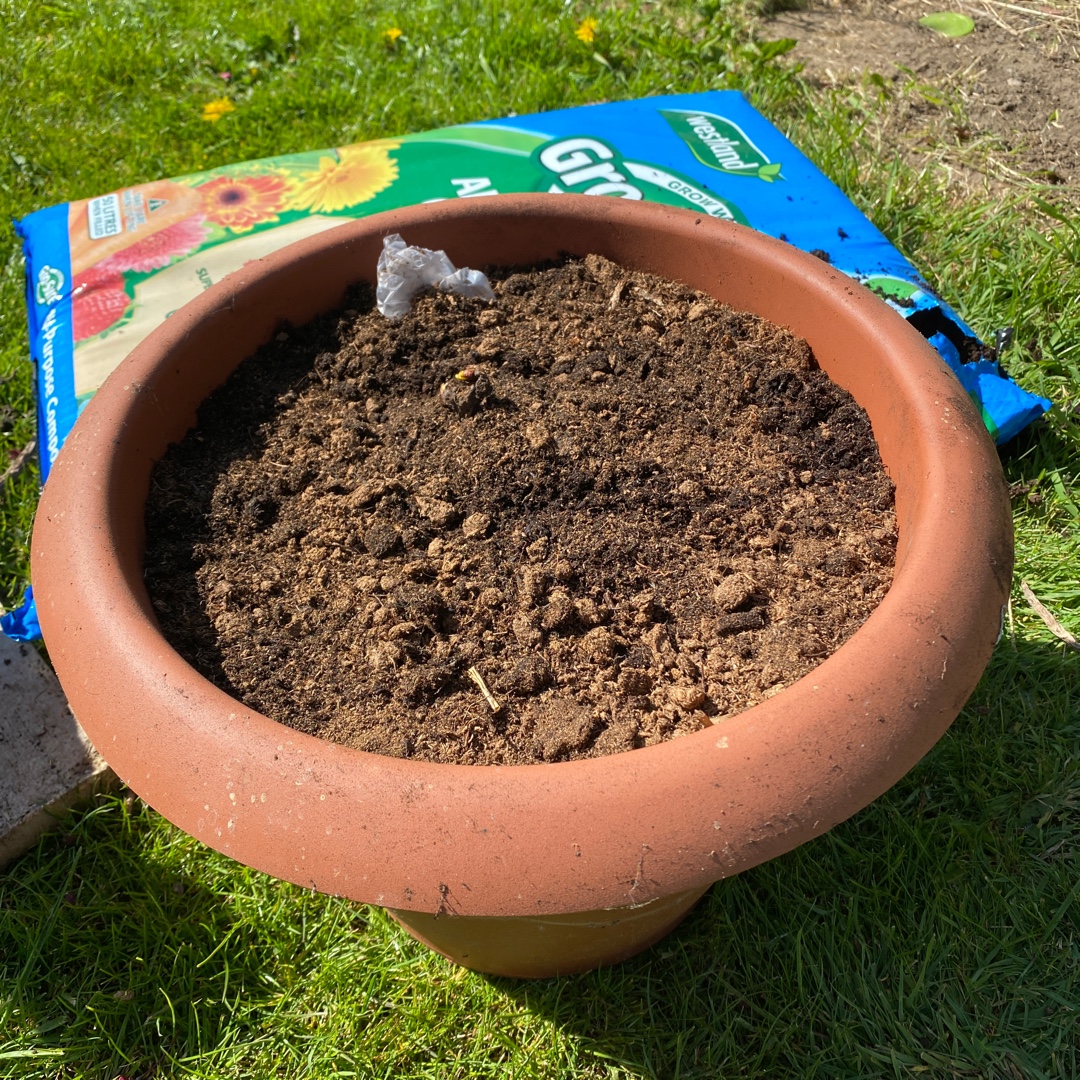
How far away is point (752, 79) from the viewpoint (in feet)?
9.75

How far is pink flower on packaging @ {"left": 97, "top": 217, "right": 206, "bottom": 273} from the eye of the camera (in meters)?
2.28

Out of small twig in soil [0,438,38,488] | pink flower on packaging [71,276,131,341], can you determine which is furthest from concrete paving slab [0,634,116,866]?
pink flower on packaging [71,276,131,341]

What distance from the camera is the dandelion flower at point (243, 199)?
7.77ft

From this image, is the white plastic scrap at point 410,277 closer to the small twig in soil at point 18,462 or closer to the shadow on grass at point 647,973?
the shadow on grass at point 647,973

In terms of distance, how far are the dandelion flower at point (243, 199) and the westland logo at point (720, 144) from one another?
1.15 m

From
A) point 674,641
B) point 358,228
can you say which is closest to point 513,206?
point 358,228

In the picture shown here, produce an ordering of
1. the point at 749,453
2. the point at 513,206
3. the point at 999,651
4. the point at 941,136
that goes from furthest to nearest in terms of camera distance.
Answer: the point at 941,136 < the point at 999,651 < the point at 513,206 < the point at 749,453

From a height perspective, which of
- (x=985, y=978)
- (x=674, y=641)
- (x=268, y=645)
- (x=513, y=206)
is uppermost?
(x=513, y=206)

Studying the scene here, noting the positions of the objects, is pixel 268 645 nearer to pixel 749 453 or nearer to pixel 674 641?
pixel 674 641

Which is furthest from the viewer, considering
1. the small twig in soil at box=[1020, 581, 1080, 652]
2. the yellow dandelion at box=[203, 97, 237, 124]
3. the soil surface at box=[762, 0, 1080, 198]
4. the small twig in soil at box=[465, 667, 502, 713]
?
the yellow dandelion at box=[203, 97, 237, 124]

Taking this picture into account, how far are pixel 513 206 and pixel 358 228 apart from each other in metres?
0.28

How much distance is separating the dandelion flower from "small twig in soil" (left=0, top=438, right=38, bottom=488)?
756 millimetres

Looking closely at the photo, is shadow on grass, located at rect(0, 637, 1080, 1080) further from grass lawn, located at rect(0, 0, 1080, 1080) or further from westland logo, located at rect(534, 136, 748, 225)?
westland logo, located at rect(534, 136, 748, 225)

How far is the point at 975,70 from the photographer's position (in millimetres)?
2941
